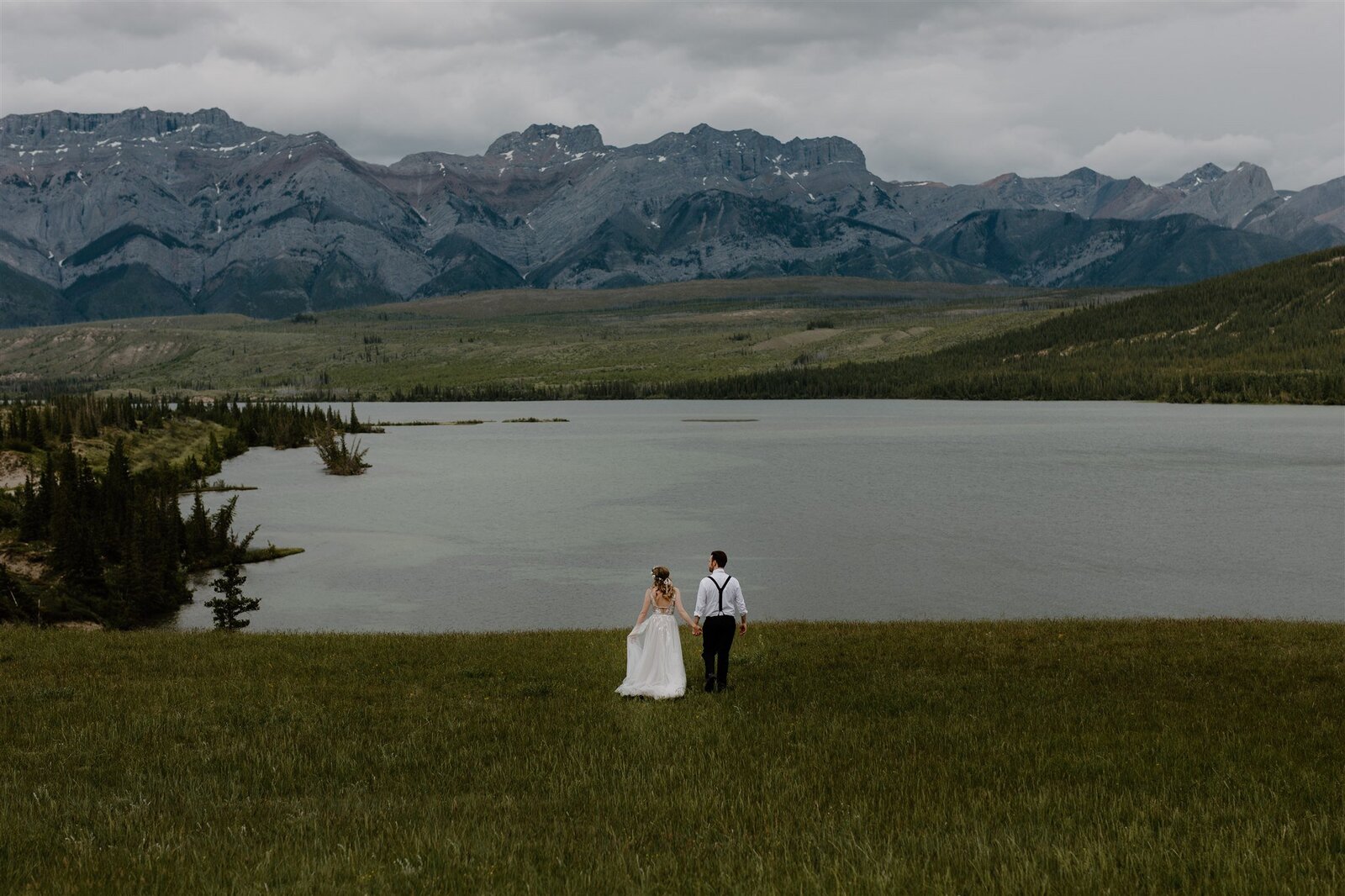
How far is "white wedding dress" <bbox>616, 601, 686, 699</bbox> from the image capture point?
20844 mm

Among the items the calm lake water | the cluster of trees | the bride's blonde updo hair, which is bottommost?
the calm lake water

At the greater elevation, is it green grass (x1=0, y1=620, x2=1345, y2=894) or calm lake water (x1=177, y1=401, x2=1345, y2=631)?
green grass (x1=0, y1=620, x2=1345, y2=894)

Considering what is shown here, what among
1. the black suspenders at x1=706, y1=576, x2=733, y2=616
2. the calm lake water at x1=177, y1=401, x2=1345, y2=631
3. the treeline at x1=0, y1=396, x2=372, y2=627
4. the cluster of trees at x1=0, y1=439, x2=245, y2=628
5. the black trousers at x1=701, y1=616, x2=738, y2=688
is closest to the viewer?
the black suspenders at x1=706, y1=576, x2=733, y2=616

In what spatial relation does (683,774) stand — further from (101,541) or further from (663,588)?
(101,541)

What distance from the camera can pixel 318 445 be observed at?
137125 mm

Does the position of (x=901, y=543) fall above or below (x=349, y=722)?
below

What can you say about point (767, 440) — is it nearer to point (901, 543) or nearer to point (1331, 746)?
point (901, 543)

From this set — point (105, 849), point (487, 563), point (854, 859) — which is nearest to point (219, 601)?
point (487, 563)

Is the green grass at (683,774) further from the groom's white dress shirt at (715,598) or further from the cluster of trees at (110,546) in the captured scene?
the cluster of trees at (110,546)

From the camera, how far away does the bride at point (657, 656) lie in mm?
20812

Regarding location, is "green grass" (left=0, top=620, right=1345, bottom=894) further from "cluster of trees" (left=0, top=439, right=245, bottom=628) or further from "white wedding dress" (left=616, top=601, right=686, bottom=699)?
"cluster of trees" (left=0, top=439, right=245, bottom=628)

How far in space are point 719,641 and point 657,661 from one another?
1.42 metres

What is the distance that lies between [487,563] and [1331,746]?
5600cm

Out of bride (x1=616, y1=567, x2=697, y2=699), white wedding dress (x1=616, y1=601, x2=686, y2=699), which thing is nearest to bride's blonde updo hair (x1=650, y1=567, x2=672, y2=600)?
bride (x1=616, y1=567, x2=697, y2=699)
